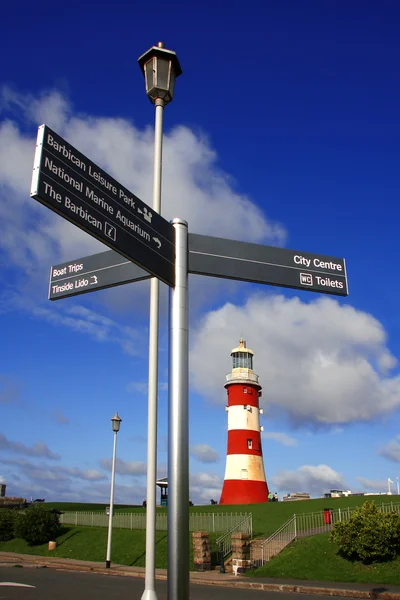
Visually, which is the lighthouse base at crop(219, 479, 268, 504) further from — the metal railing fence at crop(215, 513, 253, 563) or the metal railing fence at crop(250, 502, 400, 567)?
the metal railing fence at crop(215, 513, 253, 563)

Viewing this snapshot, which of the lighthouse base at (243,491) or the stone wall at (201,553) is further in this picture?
the lighthouse base at (243,491)

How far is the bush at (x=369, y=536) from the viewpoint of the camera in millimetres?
19578

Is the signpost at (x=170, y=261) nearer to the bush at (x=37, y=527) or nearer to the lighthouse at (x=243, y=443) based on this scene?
the bush at (x=37, y=527)

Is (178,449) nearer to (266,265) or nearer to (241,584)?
(266,265)

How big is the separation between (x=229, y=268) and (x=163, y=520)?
29.1 m

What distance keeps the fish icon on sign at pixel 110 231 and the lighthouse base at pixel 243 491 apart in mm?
38751

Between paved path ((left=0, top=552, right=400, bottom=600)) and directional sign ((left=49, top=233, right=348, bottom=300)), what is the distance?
13.3m

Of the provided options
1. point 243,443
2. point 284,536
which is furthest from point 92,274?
point 243,443

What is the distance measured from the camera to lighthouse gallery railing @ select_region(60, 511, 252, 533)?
94.3ft

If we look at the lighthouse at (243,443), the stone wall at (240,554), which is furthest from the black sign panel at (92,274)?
the lighthouse at (243,443)

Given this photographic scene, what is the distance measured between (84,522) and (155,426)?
3447cm

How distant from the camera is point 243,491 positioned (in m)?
40.4

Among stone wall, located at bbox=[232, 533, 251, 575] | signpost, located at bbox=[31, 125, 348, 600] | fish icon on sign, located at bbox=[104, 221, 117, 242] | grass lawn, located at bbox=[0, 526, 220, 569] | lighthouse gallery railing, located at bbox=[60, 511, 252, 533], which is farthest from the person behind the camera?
lighthouse gallery railing, located at bbox=[60, 511, 252, 533]

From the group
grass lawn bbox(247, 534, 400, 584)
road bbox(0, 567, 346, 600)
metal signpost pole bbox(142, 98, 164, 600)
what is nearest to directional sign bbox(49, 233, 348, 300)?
metal signpost pole bbox(142, 98, 164, 600)
